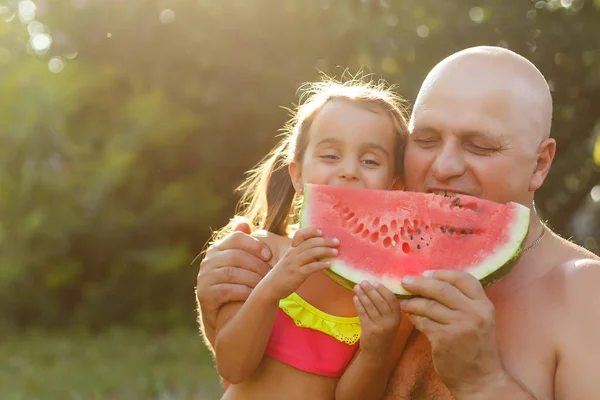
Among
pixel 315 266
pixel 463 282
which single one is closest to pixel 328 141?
pixel 315 266

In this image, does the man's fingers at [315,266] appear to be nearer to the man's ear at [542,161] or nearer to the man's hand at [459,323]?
the man's hand at [459,323]

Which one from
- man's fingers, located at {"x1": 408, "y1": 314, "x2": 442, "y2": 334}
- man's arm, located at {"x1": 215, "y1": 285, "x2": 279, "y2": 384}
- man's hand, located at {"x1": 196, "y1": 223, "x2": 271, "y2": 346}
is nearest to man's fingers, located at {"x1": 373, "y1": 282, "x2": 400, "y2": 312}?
man's fingers, located at {"x1": 408, "y1": 314, "x2": 442, "y2": 334}

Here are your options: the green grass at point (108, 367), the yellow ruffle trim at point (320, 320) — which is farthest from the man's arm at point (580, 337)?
the green grass at point (108, 367)

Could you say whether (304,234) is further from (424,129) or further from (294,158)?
(294,158)

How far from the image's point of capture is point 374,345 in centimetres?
270

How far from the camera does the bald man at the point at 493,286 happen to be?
2395 millimetres

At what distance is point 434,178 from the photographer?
2.85 metres

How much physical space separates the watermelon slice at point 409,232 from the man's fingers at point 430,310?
0.12 m

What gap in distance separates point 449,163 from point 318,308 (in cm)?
83

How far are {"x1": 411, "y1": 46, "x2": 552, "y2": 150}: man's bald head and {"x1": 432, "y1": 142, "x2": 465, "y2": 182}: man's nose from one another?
0.17 meters

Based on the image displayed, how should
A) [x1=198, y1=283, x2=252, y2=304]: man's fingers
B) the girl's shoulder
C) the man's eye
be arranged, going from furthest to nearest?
the girl's shoulder
[x1=198, y1=283, x2=252, y2=304]: man's fingers
the man's eye

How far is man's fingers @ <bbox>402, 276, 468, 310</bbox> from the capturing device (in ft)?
7.70

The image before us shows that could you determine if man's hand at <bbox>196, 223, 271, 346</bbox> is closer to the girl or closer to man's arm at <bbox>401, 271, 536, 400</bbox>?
the girl

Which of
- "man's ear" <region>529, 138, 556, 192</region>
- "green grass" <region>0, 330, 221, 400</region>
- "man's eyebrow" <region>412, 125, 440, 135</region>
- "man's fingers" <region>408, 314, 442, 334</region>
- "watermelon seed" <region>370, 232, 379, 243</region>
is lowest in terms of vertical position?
"green grass" <region>0, 330, 221, 400</region>
